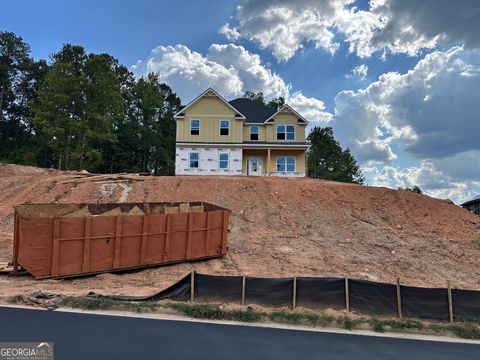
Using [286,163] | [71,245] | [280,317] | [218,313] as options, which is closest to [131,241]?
[71,245]

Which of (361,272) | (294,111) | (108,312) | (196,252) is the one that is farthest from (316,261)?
(294,111)

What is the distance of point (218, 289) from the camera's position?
34.8 ft

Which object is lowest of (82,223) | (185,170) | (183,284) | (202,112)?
(183,284)

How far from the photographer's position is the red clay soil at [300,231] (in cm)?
1473

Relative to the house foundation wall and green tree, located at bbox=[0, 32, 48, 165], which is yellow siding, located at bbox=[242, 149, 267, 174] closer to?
the house foundation wall

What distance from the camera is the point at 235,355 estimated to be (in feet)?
22.7

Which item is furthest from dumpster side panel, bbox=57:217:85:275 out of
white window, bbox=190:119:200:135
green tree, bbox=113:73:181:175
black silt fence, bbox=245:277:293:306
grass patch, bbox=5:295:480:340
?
green tree, bbox=113:73:181:175

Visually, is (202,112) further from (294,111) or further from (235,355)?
(235,355)

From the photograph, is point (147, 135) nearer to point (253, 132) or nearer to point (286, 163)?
point (253, 132)

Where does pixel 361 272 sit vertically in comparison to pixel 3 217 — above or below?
below

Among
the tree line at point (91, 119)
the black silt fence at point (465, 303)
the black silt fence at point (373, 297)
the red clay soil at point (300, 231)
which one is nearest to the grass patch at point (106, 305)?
the red clay soil at point (300, 231)

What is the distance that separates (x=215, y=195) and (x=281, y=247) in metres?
8.31

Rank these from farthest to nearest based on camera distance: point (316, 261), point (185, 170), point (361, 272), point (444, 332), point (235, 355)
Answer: point (185, 170), point (316, 261), point (361, 272), point (444, 332), point (235, 355)

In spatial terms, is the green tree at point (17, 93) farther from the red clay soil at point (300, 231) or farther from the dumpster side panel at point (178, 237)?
the dumpster side panel at point (178, 237)
